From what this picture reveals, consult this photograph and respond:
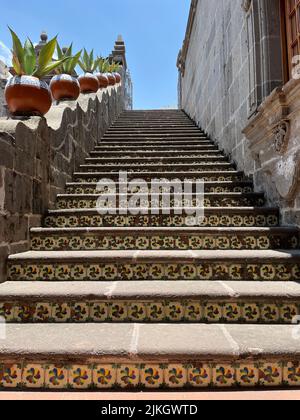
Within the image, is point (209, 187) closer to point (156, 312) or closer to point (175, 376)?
point (156, 312)

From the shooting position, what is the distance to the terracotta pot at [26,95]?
297cm

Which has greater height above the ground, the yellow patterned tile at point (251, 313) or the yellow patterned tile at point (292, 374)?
the yellow patterned tile at point (251, 313)

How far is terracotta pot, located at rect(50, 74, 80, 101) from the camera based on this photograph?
425 cm

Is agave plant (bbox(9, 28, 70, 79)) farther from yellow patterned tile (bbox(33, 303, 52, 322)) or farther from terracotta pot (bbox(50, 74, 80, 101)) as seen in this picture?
yellow patterned tile (bbox(33, 303, 52, 322))

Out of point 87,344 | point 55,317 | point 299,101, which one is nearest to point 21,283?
point 55,317

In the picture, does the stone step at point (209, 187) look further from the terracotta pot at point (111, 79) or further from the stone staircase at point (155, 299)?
the terracotta pot at point (111, 79)

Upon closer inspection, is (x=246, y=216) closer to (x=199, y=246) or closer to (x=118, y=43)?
(x=199, y=246)

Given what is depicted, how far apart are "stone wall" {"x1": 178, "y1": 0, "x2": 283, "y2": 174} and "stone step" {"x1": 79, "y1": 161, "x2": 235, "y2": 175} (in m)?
0.27

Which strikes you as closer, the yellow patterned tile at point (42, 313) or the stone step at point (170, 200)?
the yellow patterned tile at point (42, 313)

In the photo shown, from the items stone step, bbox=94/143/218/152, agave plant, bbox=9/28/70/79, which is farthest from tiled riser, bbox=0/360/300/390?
stone step, bbox=94/143/218/152

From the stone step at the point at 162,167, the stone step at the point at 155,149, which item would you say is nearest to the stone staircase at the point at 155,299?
the stone step at the point at 162,167

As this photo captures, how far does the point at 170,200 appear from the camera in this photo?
3.36 meters
